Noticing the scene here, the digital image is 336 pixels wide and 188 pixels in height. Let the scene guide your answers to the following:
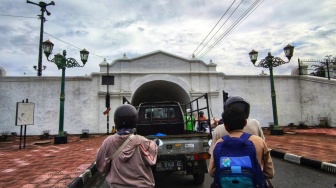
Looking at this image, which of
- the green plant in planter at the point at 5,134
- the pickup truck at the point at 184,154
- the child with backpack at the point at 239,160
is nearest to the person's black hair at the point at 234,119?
the child with backpack at the point at 239,160

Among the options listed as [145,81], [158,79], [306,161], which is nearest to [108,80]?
[145,81]

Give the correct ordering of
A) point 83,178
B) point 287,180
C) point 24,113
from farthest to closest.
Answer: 1. point 24,113
2. point 83,178
3. point 287,180

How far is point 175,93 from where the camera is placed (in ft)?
75.7

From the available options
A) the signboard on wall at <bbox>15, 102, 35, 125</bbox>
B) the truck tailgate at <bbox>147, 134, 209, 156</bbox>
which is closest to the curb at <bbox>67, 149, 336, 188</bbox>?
the truck tailgate at <bbox>147, 134, 209, 156</bbox>

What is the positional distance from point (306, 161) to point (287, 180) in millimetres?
2081

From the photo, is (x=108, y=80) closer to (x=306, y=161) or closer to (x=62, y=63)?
(x=62, y=63)

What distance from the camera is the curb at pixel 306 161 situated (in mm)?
6857

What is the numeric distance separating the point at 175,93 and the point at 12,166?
16.1 metres

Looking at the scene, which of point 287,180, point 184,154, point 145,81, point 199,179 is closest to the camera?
point 184,154

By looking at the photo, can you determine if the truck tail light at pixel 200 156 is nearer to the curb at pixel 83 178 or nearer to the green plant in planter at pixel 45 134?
the curb at pixel 83 178

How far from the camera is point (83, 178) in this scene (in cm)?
635

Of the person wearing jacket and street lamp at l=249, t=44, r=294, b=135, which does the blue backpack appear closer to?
the person wearing jacket

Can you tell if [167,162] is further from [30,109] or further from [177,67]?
[177,67]

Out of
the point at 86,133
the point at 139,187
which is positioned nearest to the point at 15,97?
the point at 86,133
